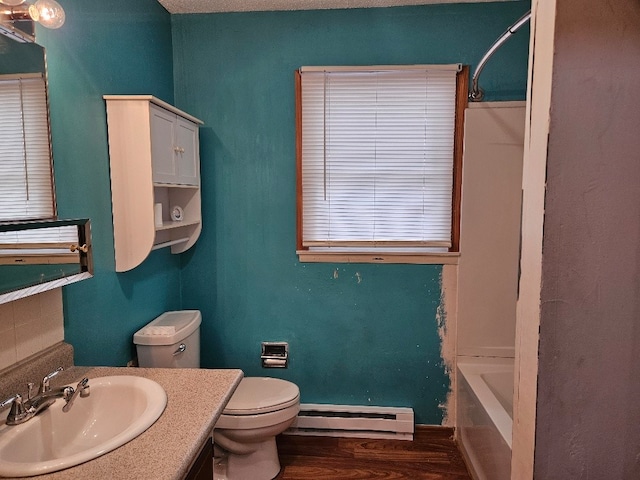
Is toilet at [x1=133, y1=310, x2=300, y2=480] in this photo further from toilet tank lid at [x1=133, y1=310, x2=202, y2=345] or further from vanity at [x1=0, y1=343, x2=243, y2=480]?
vanity at [x1=0, y1=343, x2=243, y2=480]

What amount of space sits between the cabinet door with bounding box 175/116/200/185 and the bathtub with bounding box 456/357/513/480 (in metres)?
1.85

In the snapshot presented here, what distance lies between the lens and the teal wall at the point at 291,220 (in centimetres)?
242

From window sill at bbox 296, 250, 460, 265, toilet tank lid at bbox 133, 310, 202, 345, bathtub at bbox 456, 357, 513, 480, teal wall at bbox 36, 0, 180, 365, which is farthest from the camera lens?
window sill at bbox 296, 250, 460, 265

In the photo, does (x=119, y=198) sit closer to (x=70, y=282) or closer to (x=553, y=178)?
(x=70, y=282)

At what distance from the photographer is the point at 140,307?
7.04 feet

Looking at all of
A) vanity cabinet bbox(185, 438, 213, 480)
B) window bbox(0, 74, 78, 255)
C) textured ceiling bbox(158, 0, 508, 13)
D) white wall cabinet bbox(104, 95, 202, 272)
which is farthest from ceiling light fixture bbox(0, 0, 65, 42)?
vanity cabinet bbox(185, 438, 213, 480)

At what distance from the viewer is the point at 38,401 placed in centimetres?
120

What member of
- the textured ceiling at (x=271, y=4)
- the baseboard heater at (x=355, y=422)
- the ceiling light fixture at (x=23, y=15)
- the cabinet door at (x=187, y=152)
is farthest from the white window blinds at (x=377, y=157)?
the ceiling light fixture at (x=23, y=15)

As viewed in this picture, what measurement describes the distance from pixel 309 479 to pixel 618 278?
1.82 m

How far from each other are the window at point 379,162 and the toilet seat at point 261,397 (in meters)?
0.74

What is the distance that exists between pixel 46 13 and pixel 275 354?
2.02 metres

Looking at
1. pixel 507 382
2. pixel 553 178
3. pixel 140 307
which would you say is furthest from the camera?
pixel 507 382

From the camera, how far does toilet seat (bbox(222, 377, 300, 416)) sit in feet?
6.72

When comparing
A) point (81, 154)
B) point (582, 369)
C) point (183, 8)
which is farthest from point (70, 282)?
point (183, 8)
